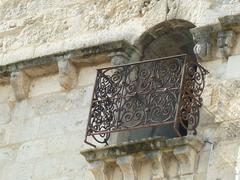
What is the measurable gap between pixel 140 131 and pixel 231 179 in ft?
4.92

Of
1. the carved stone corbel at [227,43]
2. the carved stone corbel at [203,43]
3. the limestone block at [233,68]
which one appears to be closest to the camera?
the limestone block at [233,68]

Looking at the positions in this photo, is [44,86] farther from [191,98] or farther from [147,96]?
[191,98]

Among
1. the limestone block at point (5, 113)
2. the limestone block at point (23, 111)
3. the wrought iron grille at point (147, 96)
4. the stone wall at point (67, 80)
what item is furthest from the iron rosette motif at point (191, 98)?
the limestone block at point (5, 113)

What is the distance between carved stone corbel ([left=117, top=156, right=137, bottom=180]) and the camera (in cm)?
992

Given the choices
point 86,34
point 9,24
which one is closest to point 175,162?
point 86,34

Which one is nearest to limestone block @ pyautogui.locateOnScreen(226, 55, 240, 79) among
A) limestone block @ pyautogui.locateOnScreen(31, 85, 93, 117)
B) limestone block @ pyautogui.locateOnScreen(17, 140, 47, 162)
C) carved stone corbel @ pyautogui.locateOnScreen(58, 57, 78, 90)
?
limestone block @ pyautogui.locateOnScreen(31, 85, 93, 117)

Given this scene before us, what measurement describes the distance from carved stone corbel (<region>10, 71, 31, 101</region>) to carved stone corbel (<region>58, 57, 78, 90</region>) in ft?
1.27

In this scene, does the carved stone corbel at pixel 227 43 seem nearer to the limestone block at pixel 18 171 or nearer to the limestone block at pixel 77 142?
the limestone block at pixel 77 142

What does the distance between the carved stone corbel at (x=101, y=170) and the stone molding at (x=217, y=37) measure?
4.00 ft

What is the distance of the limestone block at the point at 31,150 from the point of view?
1080 cm

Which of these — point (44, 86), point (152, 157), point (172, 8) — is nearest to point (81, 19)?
point (44, 86)

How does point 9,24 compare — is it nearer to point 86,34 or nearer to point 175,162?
point 86,34

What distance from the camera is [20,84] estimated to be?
1116cm

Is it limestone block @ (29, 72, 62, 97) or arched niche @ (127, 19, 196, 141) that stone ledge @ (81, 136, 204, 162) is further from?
limestone block @ (29, 72, 62, 97)
